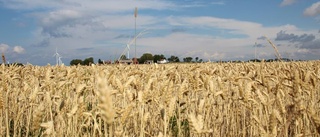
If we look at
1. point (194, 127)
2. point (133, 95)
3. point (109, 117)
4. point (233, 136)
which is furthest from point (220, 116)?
point (109, 117)

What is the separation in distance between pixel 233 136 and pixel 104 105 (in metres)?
2.81

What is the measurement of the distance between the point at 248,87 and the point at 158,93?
0.76 meters

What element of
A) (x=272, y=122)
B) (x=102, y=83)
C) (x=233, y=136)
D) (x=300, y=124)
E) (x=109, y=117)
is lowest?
(x=233, y=136)

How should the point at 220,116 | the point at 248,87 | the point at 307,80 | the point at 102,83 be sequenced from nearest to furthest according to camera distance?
the point at 102,83 < the point at 248,87 < the point at 307,80 < the point at 220,116

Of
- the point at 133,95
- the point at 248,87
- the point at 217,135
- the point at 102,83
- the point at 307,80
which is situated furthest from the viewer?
the point at 217,135

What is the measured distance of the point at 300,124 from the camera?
8.74 feet

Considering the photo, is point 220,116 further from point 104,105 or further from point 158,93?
point 104,105

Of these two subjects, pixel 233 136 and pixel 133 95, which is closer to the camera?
pixel 133 95

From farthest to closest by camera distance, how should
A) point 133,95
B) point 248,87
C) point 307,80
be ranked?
1. point 307,80
2. point 133,95
3. point 248,87

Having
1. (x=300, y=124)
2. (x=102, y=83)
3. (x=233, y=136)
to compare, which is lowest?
(x=233, y=136)

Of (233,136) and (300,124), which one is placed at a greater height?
(300,124)

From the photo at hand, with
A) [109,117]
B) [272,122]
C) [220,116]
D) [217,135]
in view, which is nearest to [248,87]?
[272,122]

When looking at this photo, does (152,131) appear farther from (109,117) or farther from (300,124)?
(109,117)

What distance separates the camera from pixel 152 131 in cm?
340
